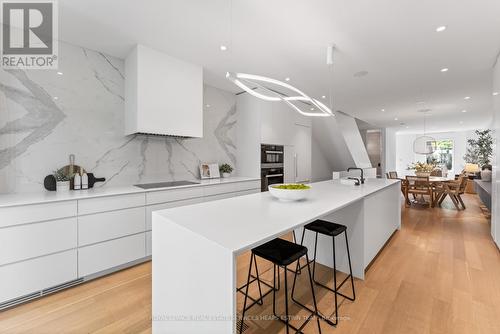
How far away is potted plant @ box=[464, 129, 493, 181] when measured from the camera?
650cm

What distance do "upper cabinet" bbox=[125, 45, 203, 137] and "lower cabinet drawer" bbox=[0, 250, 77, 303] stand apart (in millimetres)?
1463

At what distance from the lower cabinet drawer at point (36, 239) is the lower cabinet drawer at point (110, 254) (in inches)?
6.7

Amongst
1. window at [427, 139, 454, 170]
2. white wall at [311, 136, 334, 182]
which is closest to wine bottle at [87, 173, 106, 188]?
white wall at [311, 136, 334, 182]

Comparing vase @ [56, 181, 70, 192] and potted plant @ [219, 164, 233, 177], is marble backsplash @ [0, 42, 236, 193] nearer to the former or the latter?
vase @ [56, 181, 70, 192]

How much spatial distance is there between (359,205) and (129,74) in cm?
310

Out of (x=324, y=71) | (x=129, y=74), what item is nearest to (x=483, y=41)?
(x=324, y=71)

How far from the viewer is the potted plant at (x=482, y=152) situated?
21.3ft

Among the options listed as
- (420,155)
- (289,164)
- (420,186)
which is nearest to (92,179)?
(289,164)

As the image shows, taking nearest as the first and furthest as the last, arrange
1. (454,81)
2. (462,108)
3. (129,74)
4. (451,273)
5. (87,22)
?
1. (87,22)
2. (451,273)
3. (129,74)
4. (454,81)
5. (462,108)

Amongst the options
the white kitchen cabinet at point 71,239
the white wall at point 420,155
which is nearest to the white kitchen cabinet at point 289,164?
the white kitchen cabinet at point 71,239

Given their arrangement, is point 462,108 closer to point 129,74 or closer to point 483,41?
point 483,41

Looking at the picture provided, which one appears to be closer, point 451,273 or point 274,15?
point 274,15

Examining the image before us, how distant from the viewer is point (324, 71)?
3.29 metres

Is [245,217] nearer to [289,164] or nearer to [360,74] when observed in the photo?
[360,74]
